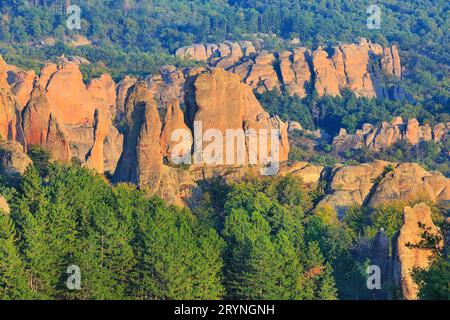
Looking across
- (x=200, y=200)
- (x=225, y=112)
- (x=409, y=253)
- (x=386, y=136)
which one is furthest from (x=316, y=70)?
(x=409, y=253)

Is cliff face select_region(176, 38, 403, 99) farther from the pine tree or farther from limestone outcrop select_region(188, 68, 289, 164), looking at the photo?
the pine tree

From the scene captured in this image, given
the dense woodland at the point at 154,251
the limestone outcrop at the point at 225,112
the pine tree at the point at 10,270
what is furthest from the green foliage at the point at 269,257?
the pine tree at the point at 10,270

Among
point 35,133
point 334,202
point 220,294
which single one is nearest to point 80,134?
point 35,133

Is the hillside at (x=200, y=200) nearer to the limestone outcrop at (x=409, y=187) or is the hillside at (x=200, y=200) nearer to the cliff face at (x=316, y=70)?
the limestone outcrop at (x=409, y=187)

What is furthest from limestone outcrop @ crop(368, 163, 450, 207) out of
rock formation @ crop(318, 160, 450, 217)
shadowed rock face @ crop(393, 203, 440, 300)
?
shadowed rock face @ crop(393, 203, 440, 300)
